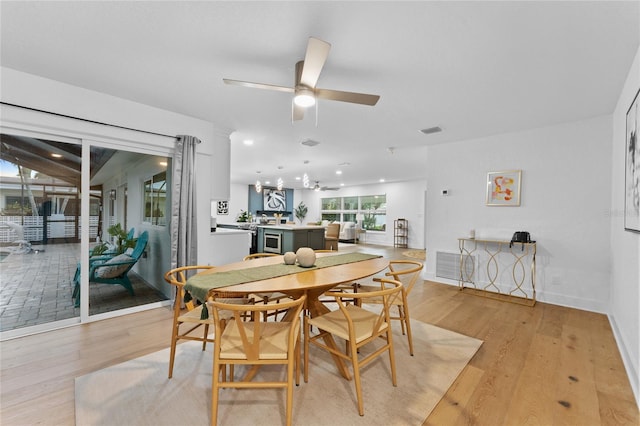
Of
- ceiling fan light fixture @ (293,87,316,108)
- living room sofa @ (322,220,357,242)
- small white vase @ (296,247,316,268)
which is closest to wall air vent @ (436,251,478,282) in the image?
small white vase @ (296,247,316,268)

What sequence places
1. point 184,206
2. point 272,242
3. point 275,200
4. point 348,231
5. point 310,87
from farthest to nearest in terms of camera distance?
point 275,200, point 348,231, point 272,242, point 184,206, point 310,87

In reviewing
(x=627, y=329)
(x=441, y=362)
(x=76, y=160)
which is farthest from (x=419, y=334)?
(x=76, y=160)

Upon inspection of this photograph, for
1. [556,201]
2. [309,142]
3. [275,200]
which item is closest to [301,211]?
[275,200]

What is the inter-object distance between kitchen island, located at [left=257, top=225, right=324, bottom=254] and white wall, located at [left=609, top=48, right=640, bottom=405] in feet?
16.2

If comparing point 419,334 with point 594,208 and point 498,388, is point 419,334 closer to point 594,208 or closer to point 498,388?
point 498,388

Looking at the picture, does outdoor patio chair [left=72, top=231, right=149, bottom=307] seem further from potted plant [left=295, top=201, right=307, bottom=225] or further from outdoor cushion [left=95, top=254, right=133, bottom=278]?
potted plant [left=295, top=201, right=307, bottom=225]

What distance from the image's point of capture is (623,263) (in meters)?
2.58

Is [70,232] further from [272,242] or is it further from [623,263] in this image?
[623,263]

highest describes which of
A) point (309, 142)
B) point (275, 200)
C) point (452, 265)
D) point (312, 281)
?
point (309, 142)

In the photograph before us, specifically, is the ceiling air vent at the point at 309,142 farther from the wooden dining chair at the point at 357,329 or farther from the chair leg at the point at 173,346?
the chair leg at the point at 173,346

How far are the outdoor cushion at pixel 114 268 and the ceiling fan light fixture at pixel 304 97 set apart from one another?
2893mm

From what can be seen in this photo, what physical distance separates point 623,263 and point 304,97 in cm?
325

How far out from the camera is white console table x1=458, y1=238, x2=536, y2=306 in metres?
4.00

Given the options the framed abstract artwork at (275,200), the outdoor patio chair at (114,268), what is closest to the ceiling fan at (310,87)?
the outdoor patio chair at (114,268)
